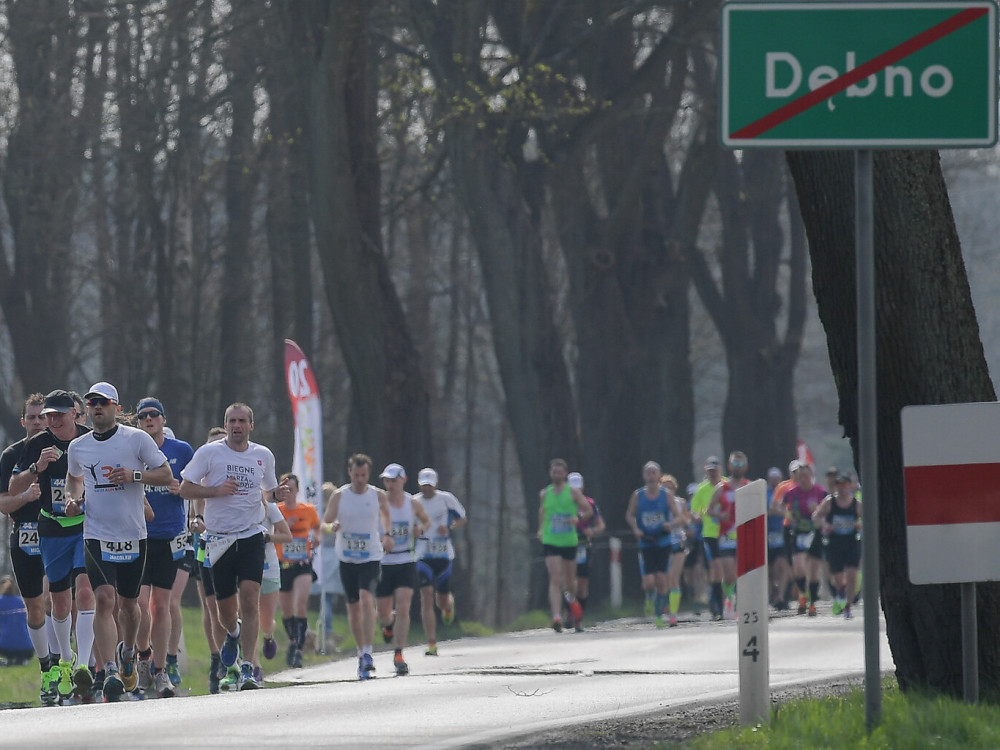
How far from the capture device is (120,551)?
13336 millimetres

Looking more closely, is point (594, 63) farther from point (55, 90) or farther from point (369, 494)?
point (369, 494)

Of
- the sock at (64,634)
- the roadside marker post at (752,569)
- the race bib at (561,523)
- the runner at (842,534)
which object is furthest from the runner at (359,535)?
the roadside marker post at (752,569)

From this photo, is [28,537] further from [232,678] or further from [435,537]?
[435,537]

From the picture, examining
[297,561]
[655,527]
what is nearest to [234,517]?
[297,561]

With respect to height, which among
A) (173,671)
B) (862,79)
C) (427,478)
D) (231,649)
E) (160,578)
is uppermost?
(862,79)

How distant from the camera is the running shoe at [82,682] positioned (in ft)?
44.6

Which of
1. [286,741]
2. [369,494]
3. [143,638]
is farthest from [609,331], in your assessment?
[286,741]

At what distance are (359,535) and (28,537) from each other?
4.48 meters

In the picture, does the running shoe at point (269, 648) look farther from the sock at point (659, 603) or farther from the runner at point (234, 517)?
the sock at point (659, 603)

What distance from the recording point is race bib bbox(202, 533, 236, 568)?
14.5m

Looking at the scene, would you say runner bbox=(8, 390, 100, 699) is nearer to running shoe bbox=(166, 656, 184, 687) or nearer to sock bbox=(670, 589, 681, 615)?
running shoe bbox=(166, 656, 184, 687)

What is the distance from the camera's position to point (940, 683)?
9148 mm

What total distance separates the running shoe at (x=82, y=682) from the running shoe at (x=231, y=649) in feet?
4.11

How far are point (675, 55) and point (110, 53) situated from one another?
839 centimetres
